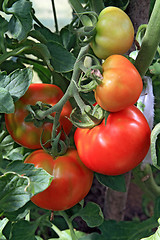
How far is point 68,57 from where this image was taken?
53 cm

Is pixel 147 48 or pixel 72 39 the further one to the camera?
pixel 72 39

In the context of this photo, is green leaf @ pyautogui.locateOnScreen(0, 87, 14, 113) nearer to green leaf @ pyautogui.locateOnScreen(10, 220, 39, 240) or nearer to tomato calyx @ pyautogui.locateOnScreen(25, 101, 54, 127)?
tomato calyx @ pyautogui.locateOnScreen(25, 101, 54, 127)

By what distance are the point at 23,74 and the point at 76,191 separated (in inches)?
8.0

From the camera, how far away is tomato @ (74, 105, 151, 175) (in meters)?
0.44

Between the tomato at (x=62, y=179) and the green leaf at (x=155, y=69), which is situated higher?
the green leaf at (x=155, y=69)

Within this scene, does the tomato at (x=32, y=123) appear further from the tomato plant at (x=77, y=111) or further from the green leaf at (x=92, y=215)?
the green leaf at (x=92, y=215)

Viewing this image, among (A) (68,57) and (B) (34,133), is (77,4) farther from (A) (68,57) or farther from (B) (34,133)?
(B) (34,133)

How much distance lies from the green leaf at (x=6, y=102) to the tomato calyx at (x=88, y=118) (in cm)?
9

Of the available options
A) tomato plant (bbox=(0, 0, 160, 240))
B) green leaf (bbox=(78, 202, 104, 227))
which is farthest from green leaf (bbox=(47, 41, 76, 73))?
green leaf (bbox=(78, 202, 104, 227))

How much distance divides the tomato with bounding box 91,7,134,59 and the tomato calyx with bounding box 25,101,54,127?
0.13 meters

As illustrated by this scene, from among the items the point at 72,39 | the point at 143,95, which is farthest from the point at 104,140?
the point at 72,39

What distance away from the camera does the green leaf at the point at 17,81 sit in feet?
1.53

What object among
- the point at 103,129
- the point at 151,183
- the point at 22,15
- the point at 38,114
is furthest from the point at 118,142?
the point at 151,183

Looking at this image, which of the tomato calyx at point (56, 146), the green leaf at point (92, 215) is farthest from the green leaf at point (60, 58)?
the green leaf at point (92, 215)
